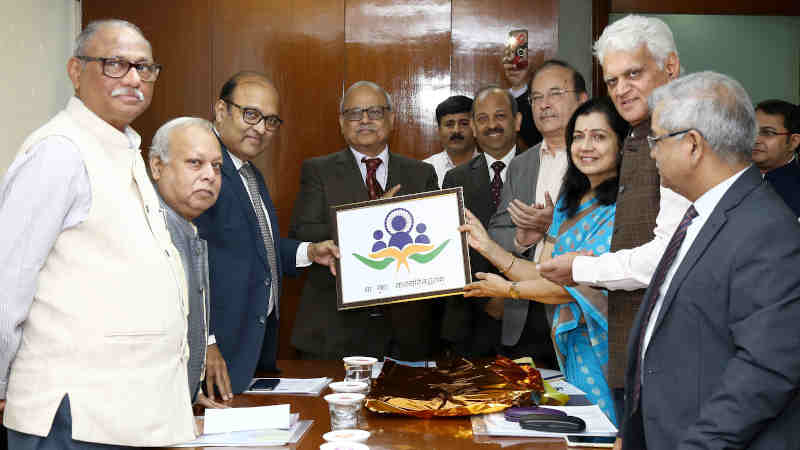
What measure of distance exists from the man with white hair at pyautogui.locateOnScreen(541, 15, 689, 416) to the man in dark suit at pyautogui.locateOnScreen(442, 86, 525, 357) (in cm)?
134

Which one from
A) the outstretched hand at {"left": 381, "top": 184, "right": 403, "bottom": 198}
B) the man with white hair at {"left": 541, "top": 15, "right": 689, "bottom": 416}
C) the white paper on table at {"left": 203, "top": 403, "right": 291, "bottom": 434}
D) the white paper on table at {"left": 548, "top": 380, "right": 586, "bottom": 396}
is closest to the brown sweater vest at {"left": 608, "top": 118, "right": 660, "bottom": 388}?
the man with white hair at {"left": 541, "top": 15, "right": 689, "bottom": 416}

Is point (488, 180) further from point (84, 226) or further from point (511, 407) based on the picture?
point (84, 226)

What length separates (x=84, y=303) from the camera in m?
1.98

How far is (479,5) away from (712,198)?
3603mm

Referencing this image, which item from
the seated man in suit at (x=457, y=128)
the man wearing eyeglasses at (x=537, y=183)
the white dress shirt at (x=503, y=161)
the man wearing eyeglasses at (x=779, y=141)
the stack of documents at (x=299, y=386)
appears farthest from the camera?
the seated man in suit at (x=457, y=128)

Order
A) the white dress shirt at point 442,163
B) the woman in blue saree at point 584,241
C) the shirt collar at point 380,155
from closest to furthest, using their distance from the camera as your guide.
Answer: the woman in blue saree at point 584,241, the shirt collar at point 380,155, the white dress shirt at point 442,163

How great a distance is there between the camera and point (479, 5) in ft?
17.0

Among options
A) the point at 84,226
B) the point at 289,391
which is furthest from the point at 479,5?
the point at 84,226

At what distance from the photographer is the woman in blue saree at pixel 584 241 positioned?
2861 millimetres

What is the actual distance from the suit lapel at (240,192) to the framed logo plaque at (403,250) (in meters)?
→ 0.37

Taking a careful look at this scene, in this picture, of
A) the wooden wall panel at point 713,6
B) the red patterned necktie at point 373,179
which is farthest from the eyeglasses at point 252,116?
the wooden wall panel at point 713,6

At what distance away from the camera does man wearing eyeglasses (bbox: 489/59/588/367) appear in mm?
3762

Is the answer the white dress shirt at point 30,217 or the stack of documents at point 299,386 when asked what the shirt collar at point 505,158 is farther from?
the white dress shirt at point 30,217

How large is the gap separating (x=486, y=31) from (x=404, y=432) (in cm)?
359
